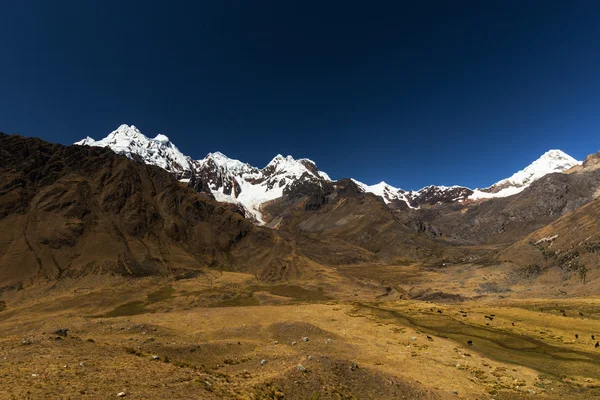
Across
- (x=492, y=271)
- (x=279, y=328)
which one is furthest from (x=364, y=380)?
(x=492, y=271)

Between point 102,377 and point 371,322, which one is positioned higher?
point 102,377

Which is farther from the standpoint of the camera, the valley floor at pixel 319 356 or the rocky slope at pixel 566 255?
the rocky slope at pixel 566 255

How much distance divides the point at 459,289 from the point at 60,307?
566 feet

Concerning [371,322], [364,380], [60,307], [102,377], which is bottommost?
[60,307]

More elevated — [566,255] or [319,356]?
[566,255]

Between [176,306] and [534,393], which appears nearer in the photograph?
[534,393]

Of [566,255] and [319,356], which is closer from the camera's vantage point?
[319,356]

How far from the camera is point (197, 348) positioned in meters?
39.0

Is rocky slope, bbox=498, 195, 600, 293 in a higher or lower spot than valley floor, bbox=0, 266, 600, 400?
higher

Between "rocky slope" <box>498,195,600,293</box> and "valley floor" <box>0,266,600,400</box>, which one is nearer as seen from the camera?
"valley floor" <box>0,266,600,400</box>

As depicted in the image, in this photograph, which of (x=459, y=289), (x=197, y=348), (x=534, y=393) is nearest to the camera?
(x=534, y=393)

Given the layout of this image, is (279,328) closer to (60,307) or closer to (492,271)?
(60,307)

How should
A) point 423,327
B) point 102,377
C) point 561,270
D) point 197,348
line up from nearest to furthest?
point 102,377, point 197,348, point 423,327, point 561,270

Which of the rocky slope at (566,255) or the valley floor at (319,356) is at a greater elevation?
the rocky slope at (566,255)
